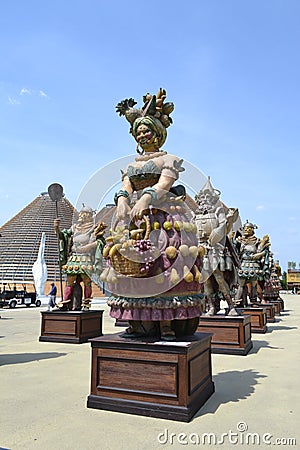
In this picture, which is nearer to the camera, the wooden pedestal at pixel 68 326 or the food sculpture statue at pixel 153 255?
the food sculpture statue at pixel 153 255

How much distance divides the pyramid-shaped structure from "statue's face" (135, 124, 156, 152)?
2846 centimetres

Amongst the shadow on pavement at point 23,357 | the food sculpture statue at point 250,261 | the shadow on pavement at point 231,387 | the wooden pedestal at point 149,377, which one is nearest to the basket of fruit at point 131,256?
the wooden pedestal at point 149,377

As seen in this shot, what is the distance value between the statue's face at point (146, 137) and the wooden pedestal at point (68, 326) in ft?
12.4

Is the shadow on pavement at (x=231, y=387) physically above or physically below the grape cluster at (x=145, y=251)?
below

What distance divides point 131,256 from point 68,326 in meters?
4.00

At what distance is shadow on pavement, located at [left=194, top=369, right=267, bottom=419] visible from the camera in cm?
296

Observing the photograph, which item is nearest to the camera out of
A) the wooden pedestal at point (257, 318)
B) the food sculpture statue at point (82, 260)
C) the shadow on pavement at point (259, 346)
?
the shadow on pavement at point (259, 346)

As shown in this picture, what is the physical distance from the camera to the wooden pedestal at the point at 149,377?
2641mm

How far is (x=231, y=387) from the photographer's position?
3447mm

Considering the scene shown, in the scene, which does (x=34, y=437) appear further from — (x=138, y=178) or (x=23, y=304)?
(x=23, y=304)

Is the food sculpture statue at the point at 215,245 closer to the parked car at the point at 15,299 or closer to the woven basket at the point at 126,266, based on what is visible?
the woven basket at the point at 126,266

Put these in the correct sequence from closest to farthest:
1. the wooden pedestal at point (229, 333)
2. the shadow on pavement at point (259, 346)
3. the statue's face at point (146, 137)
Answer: the statue's face at point (146, 137)
the wooden pedestal at point (229, 333)
the shadow on pavement at point (259, 346)

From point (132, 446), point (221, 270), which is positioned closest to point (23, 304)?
point (221, 270)

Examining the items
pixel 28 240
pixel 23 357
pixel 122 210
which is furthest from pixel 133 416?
pixel 28 240
